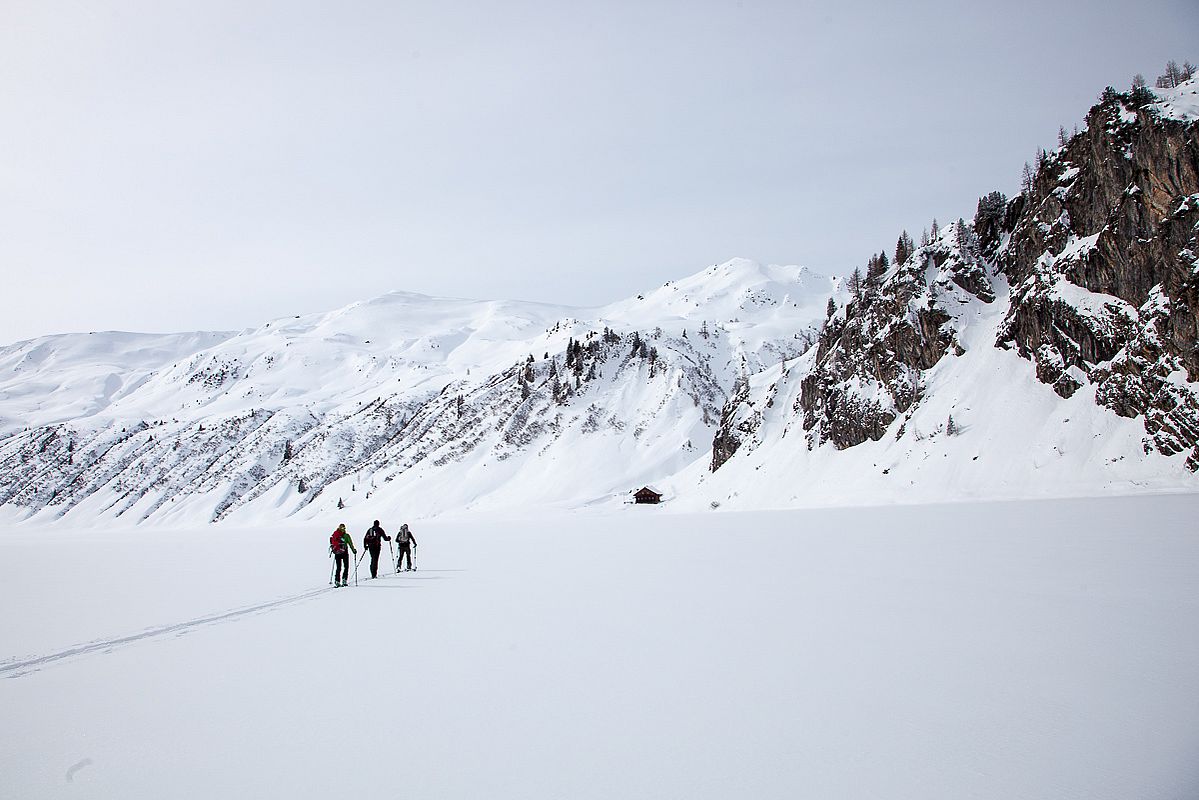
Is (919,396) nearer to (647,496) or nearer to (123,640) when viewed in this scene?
(647,496)

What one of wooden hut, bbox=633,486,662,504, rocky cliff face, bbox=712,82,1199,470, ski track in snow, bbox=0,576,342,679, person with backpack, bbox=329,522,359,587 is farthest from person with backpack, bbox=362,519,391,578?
wooden hut, bbox=633,486,662,504

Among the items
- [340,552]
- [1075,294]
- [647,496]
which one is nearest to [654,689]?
[340,552]

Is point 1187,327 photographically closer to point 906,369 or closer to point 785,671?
point 906,369

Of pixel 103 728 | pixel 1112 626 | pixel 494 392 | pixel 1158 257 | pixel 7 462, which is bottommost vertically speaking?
pixel 7 462

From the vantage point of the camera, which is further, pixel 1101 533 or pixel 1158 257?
pixel 1158 257

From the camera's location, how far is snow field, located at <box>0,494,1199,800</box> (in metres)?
5.32

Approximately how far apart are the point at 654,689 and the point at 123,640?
11466mm

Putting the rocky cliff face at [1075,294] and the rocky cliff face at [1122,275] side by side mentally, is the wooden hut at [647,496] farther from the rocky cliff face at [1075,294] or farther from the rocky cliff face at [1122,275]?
the rocky cliff face at [1122,275]

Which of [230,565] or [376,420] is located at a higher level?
[230,565]

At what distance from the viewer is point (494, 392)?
12912 centimetres

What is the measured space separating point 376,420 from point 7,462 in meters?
129

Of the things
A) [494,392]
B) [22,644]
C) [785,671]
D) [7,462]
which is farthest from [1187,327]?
[7,462]

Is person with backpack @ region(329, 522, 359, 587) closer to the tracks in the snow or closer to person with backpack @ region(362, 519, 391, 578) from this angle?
person with backpack @ region(362, 519, 391, 578)

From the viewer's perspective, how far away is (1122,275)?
48156 mm
